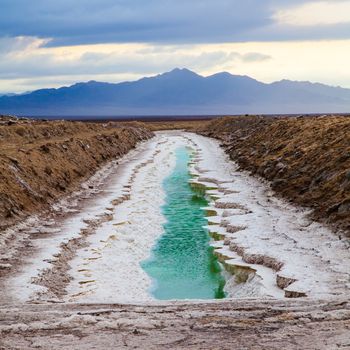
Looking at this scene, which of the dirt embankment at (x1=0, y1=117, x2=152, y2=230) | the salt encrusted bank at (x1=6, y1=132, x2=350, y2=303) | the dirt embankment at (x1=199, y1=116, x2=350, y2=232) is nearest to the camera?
the salt encrusted bank at (x1=6, y1=132, x2=350, y2=303)

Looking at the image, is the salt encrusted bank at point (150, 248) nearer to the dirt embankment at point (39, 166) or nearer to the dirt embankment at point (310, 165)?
the dirt embankment at point (310, 165)

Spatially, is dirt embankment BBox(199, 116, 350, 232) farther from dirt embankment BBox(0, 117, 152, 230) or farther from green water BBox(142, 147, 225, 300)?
dirt embankment BBox(0, 117, 152, 230)

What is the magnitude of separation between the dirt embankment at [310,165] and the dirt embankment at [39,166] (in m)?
14.0

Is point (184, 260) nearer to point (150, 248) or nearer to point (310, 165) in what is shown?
point (150, 248)

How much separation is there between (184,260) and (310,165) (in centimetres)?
1598

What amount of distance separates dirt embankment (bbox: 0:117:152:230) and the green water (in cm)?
721

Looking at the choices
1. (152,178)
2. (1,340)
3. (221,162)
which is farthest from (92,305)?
(221,162)

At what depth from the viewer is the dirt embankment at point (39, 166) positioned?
3092 centimetres

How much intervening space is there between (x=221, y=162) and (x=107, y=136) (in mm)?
19241

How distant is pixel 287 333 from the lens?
12984 millimetres

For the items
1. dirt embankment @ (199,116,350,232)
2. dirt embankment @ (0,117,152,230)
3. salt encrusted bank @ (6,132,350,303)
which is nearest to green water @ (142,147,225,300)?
salt encrusted bank @ (6,132,350,303)

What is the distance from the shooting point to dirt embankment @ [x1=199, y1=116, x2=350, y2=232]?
29766 mm

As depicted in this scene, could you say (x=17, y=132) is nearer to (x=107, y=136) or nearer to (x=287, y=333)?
(x=107, y=136)

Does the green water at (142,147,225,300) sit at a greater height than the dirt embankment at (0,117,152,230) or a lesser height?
lesser
